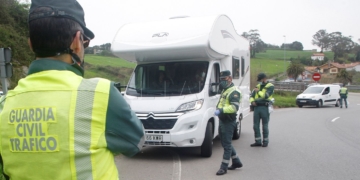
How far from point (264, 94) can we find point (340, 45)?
99617 mm

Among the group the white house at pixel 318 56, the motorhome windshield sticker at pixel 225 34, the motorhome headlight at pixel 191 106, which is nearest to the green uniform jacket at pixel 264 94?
the motorhome windshield sticker at pixel 225 34

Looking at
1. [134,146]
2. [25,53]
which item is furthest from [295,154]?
[25,53]

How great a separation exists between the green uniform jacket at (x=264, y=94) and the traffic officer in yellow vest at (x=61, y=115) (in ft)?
26.8

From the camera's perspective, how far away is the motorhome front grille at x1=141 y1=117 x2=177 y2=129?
7.56m

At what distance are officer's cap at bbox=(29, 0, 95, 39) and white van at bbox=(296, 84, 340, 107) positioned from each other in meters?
27.5

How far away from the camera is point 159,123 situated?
7602 mm

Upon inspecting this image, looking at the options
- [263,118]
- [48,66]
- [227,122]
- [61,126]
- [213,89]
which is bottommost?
[263,118]

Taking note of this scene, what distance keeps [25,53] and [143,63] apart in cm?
1106

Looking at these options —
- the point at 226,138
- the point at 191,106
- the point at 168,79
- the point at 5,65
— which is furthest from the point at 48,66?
the point at 5,65

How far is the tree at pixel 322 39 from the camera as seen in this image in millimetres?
96650

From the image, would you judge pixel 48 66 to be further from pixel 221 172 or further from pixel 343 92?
pixel 343 92

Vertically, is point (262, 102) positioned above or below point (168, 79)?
below

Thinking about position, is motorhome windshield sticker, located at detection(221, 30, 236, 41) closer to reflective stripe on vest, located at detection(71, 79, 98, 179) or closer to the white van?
reflective stripe on vest, located at detection(71, 79, 98, 179)

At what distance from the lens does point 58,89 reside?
145cm
